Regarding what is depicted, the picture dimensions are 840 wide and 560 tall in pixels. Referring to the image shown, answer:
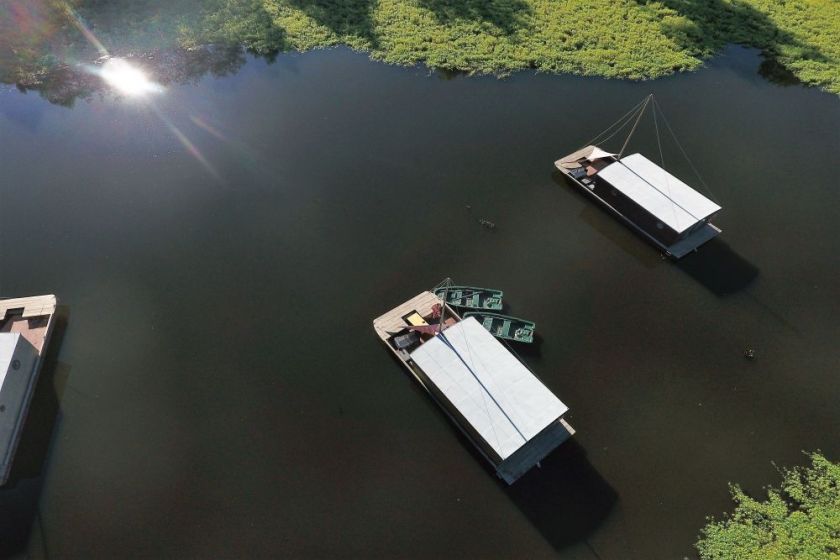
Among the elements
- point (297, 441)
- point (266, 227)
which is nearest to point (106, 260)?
point (266, 227)

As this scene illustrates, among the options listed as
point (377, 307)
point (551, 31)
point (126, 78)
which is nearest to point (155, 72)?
point (126, 78)

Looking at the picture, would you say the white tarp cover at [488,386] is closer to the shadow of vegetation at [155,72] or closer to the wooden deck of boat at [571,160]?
the wooden deck of boat at [571,160]

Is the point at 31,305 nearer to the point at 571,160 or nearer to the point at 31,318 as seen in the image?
the point at 31,318

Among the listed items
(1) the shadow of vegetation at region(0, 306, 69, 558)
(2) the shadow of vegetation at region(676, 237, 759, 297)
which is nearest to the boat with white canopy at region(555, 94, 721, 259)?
(2) the shadow of vegetation at region(676, 237, 759, 297)

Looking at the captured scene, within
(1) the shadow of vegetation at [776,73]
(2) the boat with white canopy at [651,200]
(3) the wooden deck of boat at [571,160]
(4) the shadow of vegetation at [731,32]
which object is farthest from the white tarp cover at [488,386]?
(4) the shadow of vegetation at [731,32]

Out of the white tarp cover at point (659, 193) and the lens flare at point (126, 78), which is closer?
the white tarp cover at point (659, 193)

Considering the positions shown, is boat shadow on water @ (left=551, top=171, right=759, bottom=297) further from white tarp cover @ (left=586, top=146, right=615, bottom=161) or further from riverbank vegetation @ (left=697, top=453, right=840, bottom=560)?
riverbank vegetation @ (left=697, top=453, right=840, bottom=560)
